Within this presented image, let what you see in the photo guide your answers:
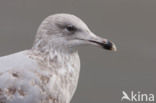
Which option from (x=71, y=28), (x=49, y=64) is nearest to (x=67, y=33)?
(x=71, y=28)

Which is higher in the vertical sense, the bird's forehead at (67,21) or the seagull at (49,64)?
the bird's forehead at (67,21)

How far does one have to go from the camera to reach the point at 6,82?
1739 millimetres

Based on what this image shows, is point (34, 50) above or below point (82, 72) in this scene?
above

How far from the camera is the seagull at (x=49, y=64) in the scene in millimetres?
1748

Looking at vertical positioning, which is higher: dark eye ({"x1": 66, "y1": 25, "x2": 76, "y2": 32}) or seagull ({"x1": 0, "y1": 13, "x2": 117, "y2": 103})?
dark eye ({"x1": 66, "y1": 25, "x2": 76, "y2": 32})

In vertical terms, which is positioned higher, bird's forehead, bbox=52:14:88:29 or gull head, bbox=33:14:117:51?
bird's forehead, bbox=52:14:88:29

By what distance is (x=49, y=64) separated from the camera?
72.2 inches

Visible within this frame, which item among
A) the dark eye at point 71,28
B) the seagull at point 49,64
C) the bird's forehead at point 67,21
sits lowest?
the seagull at point 49,64

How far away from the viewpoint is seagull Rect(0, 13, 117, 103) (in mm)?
1748

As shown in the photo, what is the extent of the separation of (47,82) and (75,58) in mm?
140

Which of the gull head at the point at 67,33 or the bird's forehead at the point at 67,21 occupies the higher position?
the bird's forehead at the point at 67,21

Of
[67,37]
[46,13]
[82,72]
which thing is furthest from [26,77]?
[46,13]

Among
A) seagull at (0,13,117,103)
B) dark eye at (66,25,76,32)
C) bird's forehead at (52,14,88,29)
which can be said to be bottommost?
seagull at (0,13,117,103)

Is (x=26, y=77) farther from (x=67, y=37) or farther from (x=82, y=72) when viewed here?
(x=82, y=72)
